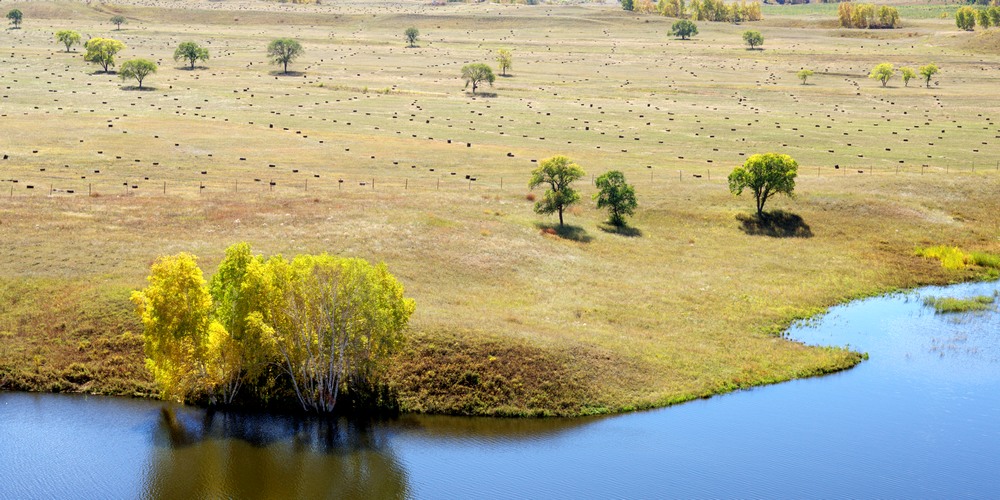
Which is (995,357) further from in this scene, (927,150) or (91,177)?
(91,177)

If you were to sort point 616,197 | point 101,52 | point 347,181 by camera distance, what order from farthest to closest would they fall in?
1. point 101,52
2. point 347,181
3. point 616,197

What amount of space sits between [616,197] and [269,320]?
46846mm

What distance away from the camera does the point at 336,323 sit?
56719 millimetres

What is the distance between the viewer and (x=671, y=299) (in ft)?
254

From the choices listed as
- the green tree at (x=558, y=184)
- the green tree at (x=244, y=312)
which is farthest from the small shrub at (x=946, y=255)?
the green tree at (x=244, y=312)

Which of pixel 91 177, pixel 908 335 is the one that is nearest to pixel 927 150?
pixel 908 335

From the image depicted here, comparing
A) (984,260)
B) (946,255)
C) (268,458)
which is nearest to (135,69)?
(946,255)

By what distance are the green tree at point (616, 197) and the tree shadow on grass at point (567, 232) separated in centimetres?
417

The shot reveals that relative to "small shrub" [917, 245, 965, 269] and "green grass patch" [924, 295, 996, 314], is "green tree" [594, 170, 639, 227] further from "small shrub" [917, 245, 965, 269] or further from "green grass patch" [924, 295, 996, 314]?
"green grass patch" [924, 295, 996, 314]

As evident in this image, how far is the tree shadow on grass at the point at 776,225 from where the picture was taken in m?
97.0

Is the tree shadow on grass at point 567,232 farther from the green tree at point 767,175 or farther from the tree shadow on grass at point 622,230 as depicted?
the green tree at point 767,175

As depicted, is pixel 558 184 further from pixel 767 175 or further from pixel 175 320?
pixel 175 320

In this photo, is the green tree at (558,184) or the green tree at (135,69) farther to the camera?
the green tree at (135,69)

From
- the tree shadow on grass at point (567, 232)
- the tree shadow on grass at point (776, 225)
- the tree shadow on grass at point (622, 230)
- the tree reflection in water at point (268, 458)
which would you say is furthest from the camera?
the tree shadow on grass at point (776, 225)
